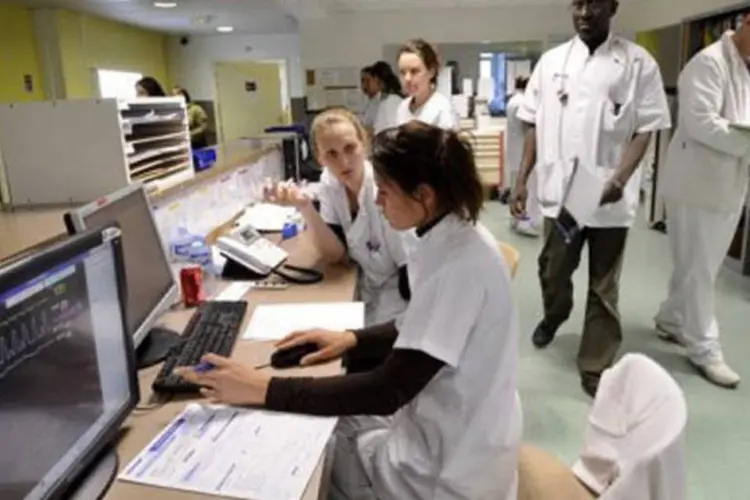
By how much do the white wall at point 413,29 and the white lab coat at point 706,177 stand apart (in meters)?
4.78

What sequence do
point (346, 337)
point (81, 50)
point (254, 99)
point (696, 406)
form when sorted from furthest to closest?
point (254, 99) → point (81, 50) → point (696, 406) → point (346, 337)

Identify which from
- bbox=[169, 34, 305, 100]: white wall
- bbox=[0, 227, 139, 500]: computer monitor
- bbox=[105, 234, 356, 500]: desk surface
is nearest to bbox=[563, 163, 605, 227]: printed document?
bbox=[105, 234, 356, 500]: desk surface

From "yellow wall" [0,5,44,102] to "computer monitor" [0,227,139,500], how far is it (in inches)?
240

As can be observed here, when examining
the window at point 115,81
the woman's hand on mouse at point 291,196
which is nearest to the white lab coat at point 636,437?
Result: the woman's hand on mouse at point 291,196

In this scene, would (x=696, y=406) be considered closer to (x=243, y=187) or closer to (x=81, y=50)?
(x=243, y=187)

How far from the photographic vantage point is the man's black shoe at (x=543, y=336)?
3.12m

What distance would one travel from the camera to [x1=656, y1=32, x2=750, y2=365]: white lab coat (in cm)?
259

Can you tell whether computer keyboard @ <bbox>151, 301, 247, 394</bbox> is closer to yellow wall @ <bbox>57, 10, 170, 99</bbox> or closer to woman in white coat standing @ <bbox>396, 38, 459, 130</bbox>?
woman in white coat standing @ <bbox>396, 38, 459, 130</bbox>

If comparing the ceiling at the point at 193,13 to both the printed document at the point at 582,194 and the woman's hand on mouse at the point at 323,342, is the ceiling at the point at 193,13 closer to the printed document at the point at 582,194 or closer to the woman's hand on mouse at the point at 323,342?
the printed document at the point at 582,194

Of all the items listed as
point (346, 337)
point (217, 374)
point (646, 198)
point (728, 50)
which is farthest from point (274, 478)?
point (646, 198)

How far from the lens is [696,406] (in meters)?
2.51

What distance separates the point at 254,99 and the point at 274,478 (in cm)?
961

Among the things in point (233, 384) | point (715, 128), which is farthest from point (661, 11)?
point (233, 384)

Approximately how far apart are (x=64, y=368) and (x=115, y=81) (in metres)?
8.27
